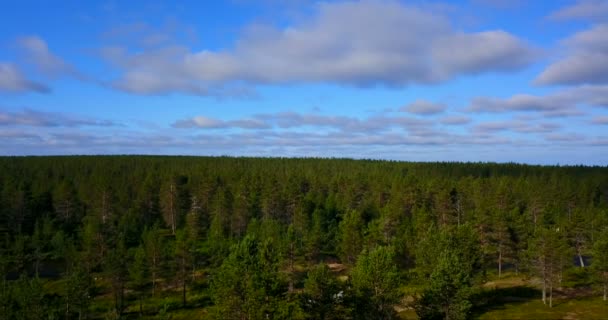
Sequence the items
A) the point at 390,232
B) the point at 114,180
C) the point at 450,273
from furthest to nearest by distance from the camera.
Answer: the point at 114,180 < the point at 390,232 < the point at 450,273

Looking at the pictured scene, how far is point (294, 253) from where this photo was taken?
2415 inches

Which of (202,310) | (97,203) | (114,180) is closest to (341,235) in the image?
(202,310)

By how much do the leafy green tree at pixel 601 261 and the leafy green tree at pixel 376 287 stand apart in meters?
30.0

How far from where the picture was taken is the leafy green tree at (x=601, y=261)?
50969 millimetres

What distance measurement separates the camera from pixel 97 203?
87.0m

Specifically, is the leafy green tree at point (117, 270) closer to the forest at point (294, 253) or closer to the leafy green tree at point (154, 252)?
the forest at point (294, 253)

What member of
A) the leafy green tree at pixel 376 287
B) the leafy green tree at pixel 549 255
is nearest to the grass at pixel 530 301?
the leafy green tree at pixel 549 255

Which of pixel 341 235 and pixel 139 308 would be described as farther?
pixel 341 235

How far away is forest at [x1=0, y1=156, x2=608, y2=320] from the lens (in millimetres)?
34594

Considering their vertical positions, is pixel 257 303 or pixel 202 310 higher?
pixel 257 303

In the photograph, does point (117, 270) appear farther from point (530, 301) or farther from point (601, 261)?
point (601, 261)

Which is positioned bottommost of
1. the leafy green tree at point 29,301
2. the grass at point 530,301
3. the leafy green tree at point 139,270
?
the grass at point 530,301

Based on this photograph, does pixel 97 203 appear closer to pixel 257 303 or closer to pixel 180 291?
pixel 180 291

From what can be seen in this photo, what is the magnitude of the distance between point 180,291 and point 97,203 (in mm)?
38139
